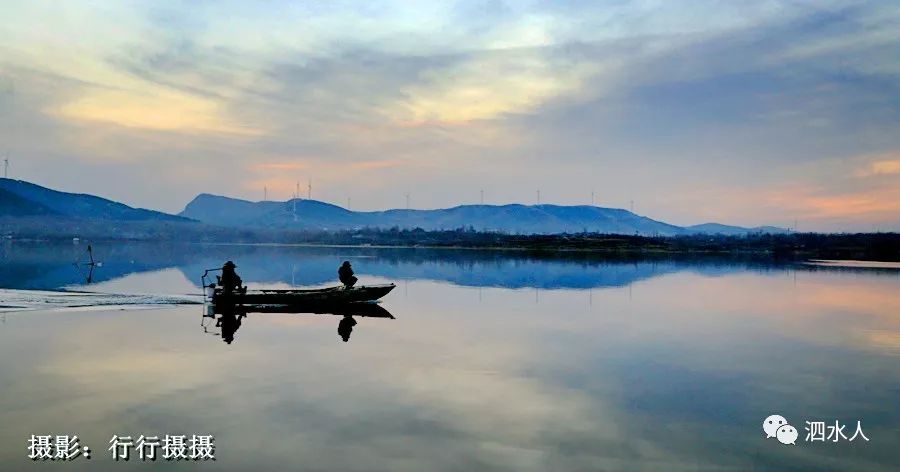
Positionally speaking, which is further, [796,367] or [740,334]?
[740,334]

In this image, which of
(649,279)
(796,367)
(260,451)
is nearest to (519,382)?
(260,451)

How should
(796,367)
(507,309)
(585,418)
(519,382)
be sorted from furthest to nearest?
1. (507,309)
2. (796,367)
3. (519,382)
4. (585,418)

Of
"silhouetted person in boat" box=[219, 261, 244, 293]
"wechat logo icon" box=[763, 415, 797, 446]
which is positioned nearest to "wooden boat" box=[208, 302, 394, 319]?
"silhouetted person in boat" box=[219, 261, 244, 293]

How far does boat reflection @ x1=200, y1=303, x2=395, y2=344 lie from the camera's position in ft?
95.3

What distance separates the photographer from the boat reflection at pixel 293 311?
95.3 feet

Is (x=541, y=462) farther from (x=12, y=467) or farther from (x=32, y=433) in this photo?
(x=32, y=433)

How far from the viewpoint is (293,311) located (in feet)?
A: 106

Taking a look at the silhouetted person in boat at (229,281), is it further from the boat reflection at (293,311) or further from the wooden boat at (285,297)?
the boat reflection at (293,311)

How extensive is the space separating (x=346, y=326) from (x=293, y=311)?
5350 millimetres

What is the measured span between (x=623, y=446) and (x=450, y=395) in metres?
4.80

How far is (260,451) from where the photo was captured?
39.1ft

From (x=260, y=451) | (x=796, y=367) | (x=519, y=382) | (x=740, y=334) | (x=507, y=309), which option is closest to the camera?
(x=260, y=451)

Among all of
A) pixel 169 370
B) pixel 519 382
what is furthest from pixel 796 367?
pixel 169 370

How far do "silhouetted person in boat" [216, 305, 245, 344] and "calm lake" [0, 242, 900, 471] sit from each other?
0.45m
